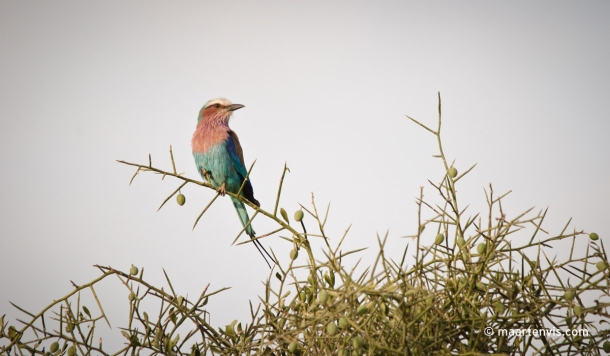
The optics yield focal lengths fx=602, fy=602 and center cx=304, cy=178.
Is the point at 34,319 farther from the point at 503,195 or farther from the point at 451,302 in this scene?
the point at 503,195

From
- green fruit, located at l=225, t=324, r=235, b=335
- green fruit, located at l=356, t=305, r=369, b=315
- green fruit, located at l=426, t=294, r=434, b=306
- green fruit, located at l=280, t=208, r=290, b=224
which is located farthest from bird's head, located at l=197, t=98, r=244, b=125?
green fruit, located at l=356, t=305, r=369, b=315

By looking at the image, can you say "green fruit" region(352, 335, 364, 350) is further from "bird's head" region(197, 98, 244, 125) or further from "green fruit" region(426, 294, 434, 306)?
"bird's head" region(197, 98, 244, 125)

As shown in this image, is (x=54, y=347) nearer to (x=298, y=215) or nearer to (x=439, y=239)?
(x=298, y=215)

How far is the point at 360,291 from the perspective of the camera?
4.79ft

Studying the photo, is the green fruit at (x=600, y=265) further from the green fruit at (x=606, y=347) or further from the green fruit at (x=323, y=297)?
the green fruit at (x=323, y=297)

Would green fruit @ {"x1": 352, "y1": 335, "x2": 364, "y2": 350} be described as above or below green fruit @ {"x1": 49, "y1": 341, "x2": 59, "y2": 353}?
below

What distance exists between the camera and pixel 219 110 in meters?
5.74

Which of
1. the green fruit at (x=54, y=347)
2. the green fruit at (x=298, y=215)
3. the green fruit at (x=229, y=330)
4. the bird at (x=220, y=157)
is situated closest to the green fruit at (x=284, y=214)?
the green fruit at (x=298, y=215)

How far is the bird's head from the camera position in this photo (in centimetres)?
566

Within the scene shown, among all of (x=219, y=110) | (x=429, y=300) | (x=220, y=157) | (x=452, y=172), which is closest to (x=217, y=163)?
(x=220, y=157)

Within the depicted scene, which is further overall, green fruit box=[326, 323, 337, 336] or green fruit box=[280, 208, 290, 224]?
green fruit box=[280, 208, 290, 224]

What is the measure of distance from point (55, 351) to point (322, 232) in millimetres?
970

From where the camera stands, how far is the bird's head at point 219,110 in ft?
18.6

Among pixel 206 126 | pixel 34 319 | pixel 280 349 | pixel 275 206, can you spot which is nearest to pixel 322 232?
pixel 275 206
